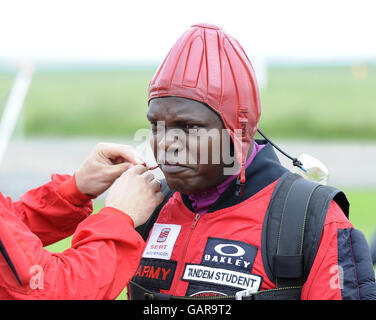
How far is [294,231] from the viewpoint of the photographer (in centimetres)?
215

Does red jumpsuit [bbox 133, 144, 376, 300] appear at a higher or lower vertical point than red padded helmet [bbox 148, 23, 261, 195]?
lower

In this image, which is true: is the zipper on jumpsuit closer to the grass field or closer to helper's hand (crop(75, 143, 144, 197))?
helper's hand (crop(75, 143, 144, 197))

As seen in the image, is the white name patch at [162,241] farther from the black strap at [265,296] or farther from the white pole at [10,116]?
the white pole at [10,116]

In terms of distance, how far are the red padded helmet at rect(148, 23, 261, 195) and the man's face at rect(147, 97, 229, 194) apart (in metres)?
0.04

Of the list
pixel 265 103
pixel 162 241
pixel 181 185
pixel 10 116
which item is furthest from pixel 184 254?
pixel 265 103

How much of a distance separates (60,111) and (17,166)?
675 centimetres

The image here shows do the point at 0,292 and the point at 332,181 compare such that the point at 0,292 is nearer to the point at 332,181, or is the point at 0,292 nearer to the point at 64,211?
the point at 64,211

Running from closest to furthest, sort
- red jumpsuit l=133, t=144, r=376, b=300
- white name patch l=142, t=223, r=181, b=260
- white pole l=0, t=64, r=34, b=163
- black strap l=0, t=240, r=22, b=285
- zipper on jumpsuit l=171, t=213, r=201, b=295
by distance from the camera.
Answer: black strap l=0, t=240, r=22, b=285
red jumpsuit l=133, t=144, r=376, b=300
zipper on jumpsuit l=171, t=213, r=201, b=295
white name patch l=142, t=223, r=181, b=260
white pole l=0, t=64, r=34, b=163

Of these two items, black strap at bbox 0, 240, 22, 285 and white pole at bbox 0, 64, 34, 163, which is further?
white pole at bbox 0, 64, 34, 163

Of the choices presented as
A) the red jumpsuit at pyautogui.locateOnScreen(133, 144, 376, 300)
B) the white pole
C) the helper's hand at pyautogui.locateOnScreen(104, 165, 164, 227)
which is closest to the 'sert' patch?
the red jumpsuit at pyautogui.locateOnScreen(133, 144, 376, 300)

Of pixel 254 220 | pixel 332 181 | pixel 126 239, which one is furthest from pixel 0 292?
Answer: pixel 332 181

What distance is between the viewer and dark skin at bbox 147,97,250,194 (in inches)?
86.6

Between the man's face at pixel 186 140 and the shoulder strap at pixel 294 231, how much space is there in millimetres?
306

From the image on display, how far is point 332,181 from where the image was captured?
10.8 m
